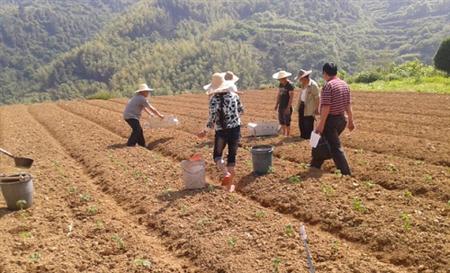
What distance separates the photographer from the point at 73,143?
558 inches

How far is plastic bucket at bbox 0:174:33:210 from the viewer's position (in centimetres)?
744

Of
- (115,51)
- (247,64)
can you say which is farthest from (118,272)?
(115,51)

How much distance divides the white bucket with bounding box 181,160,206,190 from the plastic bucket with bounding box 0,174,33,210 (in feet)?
7.85

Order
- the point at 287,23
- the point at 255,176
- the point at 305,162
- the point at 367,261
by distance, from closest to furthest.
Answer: the point at 367,261
the point at 255,176
the point at 305,162
the point at 287,23

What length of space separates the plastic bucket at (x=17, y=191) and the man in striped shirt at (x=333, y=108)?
4623mm

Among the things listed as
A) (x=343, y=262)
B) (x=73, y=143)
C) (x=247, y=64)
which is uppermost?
(x=343, y=262)

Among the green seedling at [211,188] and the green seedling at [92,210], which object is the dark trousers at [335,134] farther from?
the green seedling at [92,210]

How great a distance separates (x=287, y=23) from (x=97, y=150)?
6279 inches

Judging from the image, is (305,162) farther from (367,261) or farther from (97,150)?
(97,150)

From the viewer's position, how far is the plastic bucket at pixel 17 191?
293 inches

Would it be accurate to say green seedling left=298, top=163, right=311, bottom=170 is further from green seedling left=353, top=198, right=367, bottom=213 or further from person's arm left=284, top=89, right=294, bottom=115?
person's arm left=284, top=89, right=294, bottom=115

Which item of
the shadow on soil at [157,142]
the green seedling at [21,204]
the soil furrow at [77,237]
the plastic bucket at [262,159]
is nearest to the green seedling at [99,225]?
the soil furrow at [77,237]

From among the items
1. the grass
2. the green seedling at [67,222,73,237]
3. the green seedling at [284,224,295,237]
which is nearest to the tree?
the grass

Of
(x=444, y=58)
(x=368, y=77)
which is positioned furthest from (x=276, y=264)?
(x=368, y=77)
